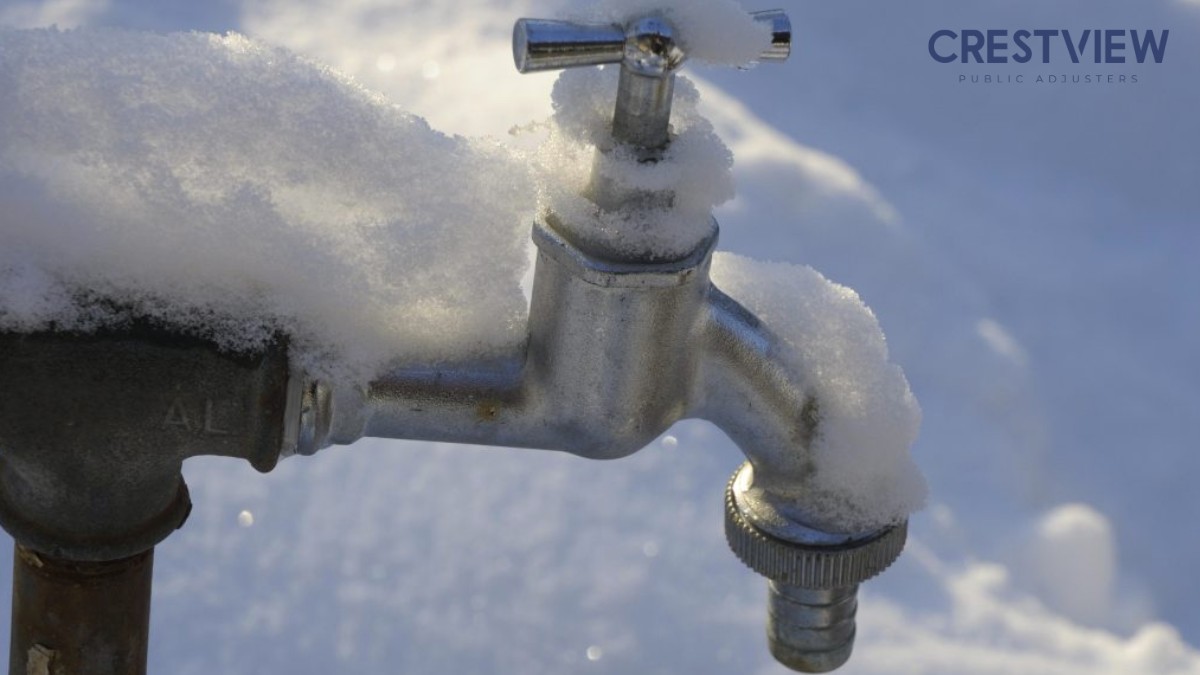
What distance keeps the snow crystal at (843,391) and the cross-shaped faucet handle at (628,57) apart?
155mm

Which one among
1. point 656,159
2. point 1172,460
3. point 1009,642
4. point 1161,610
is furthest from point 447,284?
point 1172,460

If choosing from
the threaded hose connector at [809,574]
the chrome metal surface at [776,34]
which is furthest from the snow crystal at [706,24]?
the threaded hose connector at [809,574]

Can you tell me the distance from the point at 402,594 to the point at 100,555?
64 cm

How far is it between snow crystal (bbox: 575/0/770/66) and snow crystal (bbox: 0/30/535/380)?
140 mm

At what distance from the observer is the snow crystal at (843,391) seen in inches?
33.9

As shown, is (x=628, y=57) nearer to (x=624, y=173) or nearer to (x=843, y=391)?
(x=624, y=173)

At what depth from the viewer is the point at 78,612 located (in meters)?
0.84

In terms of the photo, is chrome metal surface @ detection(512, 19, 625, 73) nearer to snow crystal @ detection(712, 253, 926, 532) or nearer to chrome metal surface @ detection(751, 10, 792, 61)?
chrome metal surface @ detection(751, 10, 792, 61)

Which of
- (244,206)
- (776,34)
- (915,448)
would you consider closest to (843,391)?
(776,34)

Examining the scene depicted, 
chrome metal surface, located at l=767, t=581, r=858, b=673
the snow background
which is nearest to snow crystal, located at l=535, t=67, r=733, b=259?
chrome metal surface, located at l=767, t=581, r=858, b=673

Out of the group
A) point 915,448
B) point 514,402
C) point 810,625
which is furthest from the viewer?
point 915,448

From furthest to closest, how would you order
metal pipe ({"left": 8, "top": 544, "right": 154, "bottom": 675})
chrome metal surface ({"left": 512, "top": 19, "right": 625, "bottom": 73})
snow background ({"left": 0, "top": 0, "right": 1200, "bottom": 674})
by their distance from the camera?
snow background ({"left": 0, "top": 0, "right": 1200, "bottom": 674}) → metal pipe ({"left": 8, "top": 544, "right": 154, "bottom": 675}) → chrome metal surface ({"left": 512, "top": 19, "right": 625, "bottom": 73})

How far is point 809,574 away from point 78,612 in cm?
39

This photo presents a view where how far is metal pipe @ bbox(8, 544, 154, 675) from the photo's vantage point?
832mm
